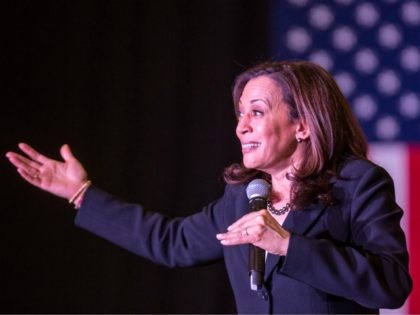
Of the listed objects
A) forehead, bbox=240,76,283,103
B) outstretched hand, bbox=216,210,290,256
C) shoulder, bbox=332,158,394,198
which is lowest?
outstretched hand, bbox=216,210,290,256

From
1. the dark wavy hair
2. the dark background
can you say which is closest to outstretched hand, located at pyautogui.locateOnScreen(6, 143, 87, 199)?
the dark wavy hair

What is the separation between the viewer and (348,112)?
1.72m

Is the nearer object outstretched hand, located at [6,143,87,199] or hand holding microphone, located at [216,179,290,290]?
hand holding microphone, located at [216,179,290,290]

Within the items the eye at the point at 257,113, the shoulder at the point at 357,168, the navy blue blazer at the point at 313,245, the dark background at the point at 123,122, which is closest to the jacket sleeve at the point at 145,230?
the navy blue blazer at the point at 313,245

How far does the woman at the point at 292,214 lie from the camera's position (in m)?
1.41

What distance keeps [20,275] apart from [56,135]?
24.4 inches

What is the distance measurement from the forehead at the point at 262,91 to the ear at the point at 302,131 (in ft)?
0.30

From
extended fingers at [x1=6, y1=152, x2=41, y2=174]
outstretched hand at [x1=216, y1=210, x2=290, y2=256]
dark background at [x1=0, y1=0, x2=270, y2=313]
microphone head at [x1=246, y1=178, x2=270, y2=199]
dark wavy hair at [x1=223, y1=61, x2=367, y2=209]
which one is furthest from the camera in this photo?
dark background at [x1=0, y1=0, x2=270, y2=313]

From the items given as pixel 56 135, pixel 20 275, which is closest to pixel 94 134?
pixel 56 135

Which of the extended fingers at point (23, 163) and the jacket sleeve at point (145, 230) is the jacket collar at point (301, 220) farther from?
the extended fingers at point (23, 163)

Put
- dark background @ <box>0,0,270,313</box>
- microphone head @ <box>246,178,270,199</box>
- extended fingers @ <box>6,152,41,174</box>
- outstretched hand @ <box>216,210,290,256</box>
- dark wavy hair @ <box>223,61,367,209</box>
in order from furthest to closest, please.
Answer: dark background @ <box>0,0,270,313</box>, extended fingers @ <box>6,152,41,174</box>, dark wavy hair @ <box>223,61,367,209</box>, microphone head @ <box>246,178,270,199</box>, outstretched hand @ <box>216,210,290,256</box>

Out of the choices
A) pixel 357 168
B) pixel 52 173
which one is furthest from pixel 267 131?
pixel 52 173

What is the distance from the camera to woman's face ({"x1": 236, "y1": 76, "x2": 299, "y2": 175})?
1.73m

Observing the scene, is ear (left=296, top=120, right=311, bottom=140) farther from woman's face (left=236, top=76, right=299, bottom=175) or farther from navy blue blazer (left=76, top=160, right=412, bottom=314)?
navy blue blazer (left=76, top=160, right=412, bottom=314)
